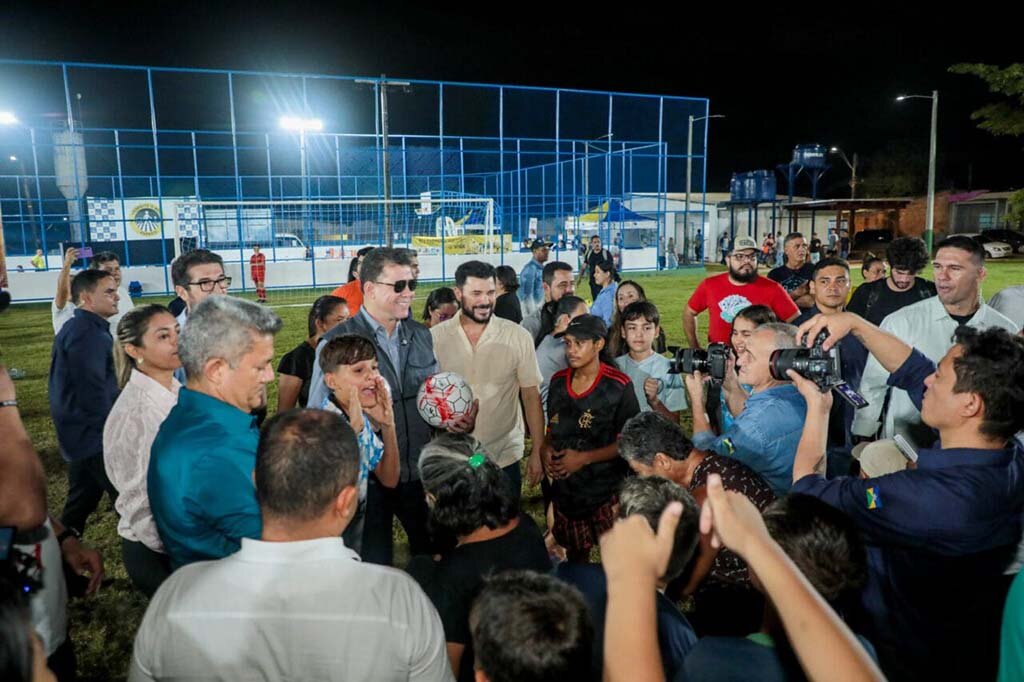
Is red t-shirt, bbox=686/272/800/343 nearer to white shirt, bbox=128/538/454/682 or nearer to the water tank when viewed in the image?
white shirt, bbox=128/538/454/682

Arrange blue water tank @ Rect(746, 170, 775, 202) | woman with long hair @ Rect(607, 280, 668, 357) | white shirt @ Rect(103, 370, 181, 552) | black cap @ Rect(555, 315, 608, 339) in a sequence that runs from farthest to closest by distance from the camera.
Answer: blue water tank @ Rect(746, 170, 775, 202), woman with long hair @ Rect(607, 280, 668, 357), black cap @ Rect(555, 315, 608, 339), white shirt @ Rect(103, 370, 181, 552)

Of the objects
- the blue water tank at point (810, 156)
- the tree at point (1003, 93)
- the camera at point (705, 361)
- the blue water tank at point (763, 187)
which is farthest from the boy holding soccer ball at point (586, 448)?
the blue water tank at point (810, 156)

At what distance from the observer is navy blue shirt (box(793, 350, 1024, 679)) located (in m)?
2.23

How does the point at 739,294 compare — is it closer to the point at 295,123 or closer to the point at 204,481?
the point at 204,481

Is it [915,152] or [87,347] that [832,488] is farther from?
[915,152]

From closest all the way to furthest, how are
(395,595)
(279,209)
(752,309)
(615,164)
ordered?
(395,595), (752,309), (279,209), (615,164)

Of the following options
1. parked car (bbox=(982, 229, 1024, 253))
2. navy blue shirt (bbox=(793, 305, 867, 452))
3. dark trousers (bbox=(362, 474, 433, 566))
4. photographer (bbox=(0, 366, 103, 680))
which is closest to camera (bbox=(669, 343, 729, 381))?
dark trousers (bbox=(362, 474, 433, 566))

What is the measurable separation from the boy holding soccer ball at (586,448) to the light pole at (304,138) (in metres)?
18.3

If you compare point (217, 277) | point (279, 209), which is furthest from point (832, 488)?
point (279, 209)

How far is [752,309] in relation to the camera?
4.29 meters

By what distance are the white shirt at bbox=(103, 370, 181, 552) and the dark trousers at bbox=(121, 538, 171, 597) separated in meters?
0.04

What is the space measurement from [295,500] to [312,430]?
0.63ft

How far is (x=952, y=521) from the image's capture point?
221 centimetres

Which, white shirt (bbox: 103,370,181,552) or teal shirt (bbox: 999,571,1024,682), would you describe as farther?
white shirt (bbox: 103,370,181,552)
